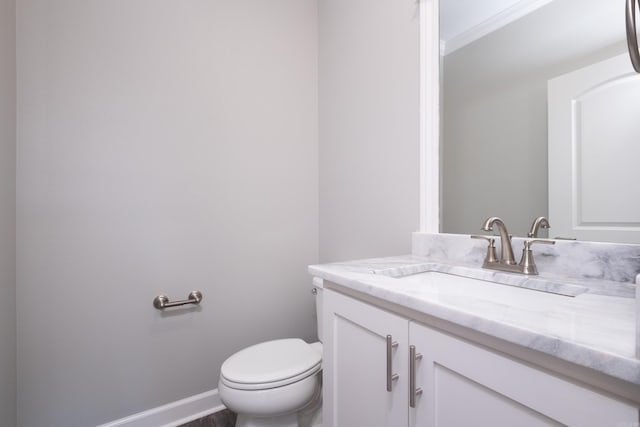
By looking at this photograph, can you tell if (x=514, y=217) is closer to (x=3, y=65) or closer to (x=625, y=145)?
(x=625, y=145)

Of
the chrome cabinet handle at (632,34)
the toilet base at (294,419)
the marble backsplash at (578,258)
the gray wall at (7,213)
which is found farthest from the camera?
the toilet base at (294,419)

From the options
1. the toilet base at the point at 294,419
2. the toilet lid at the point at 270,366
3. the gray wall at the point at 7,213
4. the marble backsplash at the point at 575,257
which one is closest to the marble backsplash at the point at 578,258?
the marble backsplash at the point at 575,257

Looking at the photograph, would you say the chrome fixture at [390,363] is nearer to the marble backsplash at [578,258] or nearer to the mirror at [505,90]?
the marble backsplash at [578,258]

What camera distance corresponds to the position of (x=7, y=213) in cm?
106

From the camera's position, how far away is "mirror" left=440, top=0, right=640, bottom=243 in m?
0.87

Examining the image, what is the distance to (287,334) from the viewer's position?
69.4 inches

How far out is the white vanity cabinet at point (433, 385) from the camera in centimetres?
40

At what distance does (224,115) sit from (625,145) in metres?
1.60

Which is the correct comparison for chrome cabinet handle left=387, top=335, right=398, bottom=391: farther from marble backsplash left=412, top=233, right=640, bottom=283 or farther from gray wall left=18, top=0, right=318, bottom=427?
gray wall left=18, top=0, right=318, bottom=427

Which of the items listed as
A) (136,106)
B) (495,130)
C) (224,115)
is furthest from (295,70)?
(495,130)

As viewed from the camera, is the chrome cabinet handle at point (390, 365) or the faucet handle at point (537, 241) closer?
the chrome cabinet handle at point (390, 365)

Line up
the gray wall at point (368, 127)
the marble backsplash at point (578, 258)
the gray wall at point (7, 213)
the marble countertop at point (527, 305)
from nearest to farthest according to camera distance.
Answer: the marble countertop at point (527, 305) → the marble backsplash at point (578, 258) → the gray wall at point (7, 213) → the gray wall at point (368, 127)

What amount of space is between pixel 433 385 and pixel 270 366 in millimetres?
770

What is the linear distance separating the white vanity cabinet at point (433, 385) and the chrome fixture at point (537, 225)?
58 cm
